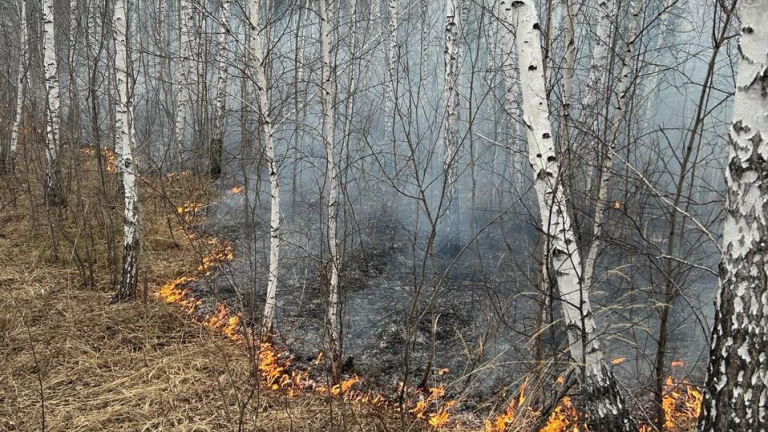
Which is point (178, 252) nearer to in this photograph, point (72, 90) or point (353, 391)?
point (72, 90)

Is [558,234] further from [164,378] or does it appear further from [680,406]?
[164,378]

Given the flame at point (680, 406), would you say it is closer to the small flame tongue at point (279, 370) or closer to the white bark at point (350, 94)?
the small flame tongue at point (279, 370)

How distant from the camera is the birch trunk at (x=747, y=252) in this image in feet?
7.90

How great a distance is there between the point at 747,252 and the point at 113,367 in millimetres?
4973

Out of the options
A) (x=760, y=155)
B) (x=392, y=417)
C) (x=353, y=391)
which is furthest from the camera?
(x=353, y=391)

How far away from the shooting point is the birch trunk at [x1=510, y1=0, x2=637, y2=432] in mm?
3314

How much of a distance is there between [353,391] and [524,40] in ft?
11.5

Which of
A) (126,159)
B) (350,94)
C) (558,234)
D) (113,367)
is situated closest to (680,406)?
(558,234)

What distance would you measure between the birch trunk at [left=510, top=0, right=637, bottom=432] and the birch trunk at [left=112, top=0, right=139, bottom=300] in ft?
13.7

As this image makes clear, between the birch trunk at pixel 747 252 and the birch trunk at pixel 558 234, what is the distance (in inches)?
32.9

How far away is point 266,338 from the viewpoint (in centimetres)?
588

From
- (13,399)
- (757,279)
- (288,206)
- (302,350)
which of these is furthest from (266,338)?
(288,206)

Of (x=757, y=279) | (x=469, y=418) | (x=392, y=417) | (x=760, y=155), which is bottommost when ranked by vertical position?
(x=469, y=418)

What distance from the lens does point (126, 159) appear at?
18.6ft
